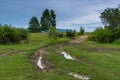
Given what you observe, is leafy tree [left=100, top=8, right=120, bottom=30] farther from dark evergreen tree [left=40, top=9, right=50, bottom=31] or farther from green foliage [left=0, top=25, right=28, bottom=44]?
green foliage [left=0, top=25, right=28, bottom=44]

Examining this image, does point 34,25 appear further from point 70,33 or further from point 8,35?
point 8,35

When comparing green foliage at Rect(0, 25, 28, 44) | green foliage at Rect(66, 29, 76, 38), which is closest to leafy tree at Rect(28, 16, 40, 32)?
green foliage at Rect(66, 29, 76, 38)

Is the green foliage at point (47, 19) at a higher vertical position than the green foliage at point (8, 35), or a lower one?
higher

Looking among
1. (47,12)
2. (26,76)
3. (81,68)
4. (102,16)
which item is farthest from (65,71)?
(47,12)

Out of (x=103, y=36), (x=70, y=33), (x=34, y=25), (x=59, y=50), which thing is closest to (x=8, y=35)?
(x=103, y=36)

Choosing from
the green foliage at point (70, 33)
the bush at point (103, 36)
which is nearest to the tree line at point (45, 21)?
the green foliage at point (70, 33)

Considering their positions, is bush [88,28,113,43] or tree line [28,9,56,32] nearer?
bush [88,28,113,43]

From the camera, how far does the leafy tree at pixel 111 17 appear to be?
272ft

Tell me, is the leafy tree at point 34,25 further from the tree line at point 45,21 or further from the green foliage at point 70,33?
the green foliage at point 70,33

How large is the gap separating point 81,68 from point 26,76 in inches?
185

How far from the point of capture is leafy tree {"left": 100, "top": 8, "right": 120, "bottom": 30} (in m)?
82.9

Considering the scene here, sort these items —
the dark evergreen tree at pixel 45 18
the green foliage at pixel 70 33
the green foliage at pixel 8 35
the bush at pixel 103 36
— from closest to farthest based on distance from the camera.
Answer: the green foliage at pixel 8 35, the bush at pixel 103 36, the green foliage at pixel 70 33, the dark evergreen tree at pixel 45 18

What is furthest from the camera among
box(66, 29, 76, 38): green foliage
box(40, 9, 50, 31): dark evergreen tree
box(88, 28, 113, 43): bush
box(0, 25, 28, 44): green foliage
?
box(40, 9, 50, 31): dark evergreen tree

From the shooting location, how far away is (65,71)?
65.0 ft
